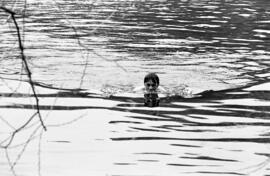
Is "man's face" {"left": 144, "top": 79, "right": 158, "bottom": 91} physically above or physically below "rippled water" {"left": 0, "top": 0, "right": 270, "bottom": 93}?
above

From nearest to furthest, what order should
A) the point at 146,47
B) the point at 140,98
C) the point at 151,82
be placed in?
the point at 151,82, the point at 140,98, the point at 146,47

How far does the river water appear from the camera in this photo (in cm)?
795

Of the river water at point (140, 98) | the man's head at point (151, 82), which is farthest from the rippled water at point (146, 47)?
the man's head at point (151, 82)

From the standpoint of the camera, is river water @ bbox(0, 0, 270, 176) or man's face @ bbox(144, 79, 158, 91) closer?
river water @ bbox(0, 0, 270, 176)

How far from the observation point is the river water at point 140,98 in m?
7.95

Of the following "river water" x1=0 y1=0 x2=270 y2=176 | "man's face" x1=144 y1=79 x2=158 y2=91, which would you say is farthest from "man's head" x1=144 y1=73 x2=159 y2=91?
"river water" x1=0 y1=0 x2=270 y2=176

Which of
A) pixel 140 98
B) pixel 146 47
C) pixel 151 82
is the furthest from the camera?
pixel 146 47

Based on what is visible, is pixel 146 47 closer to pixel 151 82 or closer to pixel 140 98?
pixel 140 98

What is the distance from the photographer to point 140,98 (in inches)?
496

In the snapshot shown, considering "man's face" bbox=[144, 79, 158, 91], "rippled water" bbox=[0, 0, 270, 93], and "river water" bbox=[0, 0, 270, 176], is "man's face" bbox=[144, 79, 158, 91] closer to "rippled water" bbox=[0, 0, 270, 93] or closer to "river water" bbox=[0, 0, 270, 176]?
"river water" bbox=[0, 0, 270, 176]

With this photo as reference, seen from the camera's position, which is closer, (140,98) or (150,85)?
(150,85)

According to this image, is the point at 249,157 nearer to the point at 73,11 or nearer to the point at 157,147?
the point at 157,147

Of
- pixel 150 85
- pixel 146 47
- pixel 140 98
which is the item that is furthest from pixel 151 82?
pixel 146 47

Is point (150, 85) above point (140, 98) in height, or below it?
above
